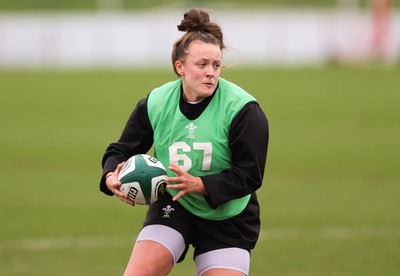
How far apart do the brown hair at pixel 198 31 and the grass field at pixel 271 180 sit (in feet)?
10.1

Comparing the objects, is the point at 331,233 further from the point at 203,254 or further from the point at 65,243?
the point at 203,254

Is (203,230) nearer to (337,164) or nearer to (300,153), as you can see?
(337,164)

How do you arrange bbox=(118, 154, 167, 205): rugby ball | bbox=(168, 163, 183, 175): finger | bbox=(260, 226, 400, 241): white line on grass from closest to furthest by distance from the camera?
bbox=(168, 163, 183, 175): finger < bbox=(118, 154, 167, 205): rugby ball < bbox=(260, 226, 400, 241): white line on grass

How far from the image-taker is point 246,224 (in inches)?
230

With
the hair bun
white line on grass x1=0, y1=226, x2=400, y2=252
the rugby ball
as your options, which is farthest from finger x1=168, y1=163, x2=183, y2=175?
white line on grass x1=0, y1=226, x2=400, y2=252

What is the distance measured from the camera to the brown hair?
18.6 feet

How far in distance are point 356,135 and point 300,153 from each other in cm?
245

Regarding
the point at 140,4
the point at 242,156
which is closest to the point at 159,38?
the point at 140,4

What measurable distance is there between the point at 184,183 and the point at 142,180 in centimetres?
34

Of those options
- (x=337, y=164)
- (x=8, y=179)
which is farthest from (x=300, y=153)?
(x=8, y=179)

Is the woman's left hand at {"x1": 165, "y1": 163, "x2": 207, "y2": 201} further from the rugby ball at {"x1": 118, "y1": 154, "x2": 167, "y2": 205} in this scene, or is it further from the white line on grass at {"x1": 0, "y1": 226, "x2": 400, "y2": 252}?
the white line on grass at {"x1": 0, "y1": 226, "x2": 400, "y2": 252}

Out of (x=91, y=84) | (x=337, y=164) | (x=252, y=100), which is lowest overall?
(x=91, y=84)

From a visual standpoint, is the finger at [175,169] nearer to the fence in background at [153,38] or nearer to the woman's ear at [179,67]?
the woman's ear at [179,67]

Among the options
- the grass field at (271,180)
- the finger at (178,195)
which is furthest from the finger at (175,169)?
the grass field at (271,180)
